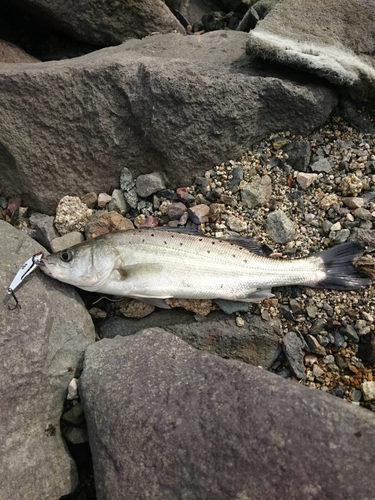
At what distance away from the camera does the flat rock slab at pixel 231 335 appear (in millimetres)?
3984

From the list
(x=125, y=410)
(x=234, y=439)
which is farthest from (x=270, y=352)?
(x=125, y=410)

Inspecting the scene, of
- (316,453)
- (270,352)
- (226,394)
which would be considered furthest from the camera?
(270,352)

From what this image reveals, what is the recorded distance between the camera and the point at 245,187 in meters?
4.46

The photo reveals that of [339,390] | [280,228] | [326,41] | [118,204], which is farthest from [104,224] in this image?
[326,41]

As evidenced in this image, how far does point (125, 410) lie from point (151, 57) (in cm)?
360

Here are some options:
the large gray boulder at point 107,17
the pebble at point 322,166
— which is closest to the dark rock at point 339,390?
the pebble at point 322,166

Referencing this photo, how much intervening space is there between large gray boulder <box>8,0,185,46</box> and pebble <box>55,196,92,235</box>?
2.42 meters

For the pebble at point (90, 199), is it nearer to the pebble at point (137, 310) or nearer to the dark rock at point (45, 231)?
the dark rock at point (45, 231)

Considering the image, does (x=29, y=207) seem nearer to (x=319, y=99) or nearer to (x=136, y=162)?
(x=136, y=162)

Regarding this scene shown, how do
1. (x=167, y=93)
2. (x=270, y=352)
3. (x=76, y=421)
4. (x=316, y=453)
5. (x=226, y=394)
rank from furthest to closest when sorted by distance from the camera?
(x=167, y=93) → (x=270, y=352) → (x=76, y=421) → (x=226, y=394) → (x=316, y=453)

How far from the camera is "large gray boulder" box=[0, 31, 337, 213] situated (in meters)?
4.38

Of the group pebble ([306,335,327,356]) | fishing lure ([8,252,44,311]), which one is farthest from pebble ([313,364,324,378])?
fishing lure ([8,252,44,311])

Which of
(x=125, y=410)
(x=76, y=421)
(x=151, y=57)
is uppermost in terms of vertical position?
(x=151, y=57)

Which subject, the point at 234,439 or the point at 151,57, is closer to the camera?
the point at 234,439
